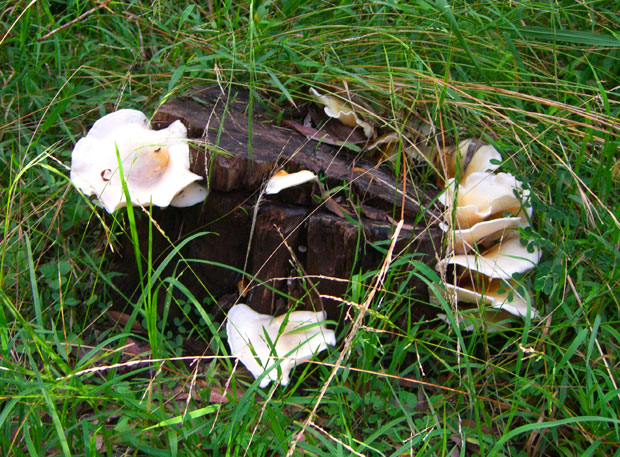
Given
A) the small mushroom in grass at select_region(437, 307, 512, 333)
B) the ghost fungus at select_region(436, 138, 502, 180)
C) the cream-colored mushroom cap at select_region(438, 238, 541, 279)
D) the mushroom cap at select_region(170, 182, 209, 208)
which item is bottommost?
the small mushroom in grass at select_region(437, 307, 512, 333)

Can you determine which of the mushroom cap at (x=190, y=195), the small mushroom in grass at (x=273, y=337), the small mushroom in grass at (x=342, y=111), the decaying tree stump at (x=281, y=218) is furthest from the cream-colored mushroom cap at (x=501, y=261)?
the mushroom cap at (x=190, y=195)

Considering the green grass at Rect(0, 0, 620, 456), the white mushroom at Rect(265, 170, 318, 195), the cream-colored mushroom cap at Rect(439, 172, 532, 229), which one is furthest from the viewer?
the cream-colored mushroom cap at Rect(439, 172, 532, 229)

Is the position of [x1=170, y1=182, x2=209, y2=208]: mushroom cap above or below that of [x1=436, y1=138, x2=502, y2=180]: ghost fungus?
above

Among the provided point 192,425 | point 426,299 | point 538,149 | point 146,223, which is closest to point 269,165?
point 146,223

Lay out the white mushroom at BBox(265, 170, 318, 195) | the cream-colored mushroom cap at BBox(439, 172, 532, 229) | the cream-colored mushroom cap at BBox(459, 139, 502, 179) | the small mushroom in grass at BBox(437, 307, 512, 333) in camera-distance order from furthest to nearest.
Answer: the cream-colored mushroom cap at BBox(459, 139, 502, 179)
the cream-colored mushroom cap at BBox(439, 172, 532, 229)
the white mushroom at BBox(265, 170, 318, 195)
the small mushroom in grass at BBox(437, 307, 512, 333)

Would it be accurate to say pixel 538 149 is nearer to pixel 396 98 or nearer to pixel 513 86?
pixel 513 86

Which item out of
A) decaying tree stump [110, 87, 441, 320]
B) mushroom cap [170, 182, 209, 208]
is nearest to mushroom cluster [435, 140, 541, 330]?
decaying tree stump [110, 87, 441, 320]

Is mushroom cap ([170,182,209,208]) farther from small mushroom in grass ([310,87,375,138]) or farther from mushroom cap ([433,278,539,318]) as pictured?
mushroom cap ([433,278,539,318])

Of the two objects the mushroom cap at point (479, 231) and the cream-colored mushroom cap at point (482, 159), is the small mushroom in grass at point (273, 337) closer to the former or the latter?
the mushroom cap at point (479, 231)
